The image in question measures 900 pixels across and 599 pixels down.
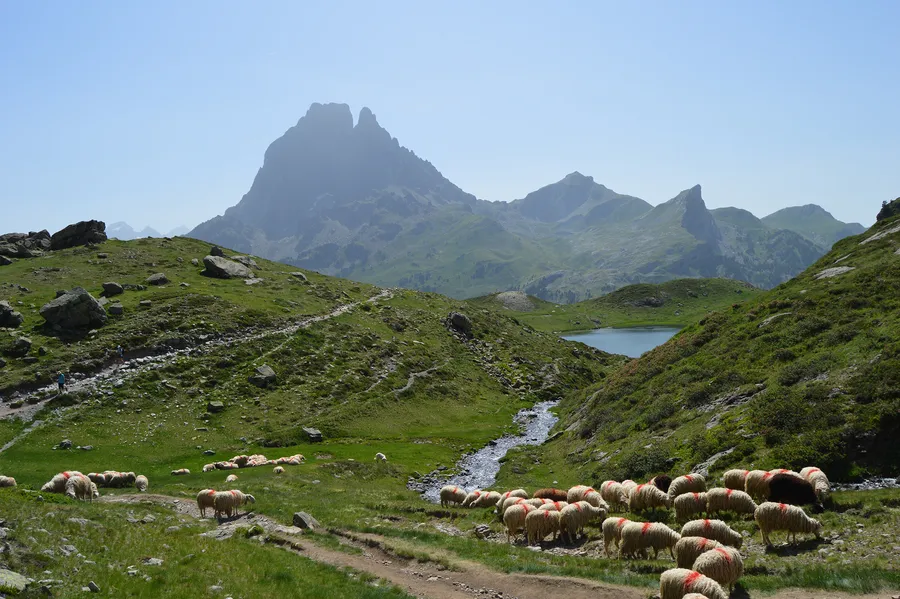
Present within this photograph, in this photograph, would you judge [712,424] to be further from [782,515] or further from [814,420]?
[782,515]

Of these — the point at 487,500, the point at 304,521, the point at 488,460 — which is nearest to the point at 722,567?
the point at 487,500

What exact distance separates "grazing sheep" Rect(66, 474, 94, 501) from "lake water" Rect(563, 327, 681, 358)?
129 metres

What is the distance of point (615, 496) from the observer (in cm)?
2848

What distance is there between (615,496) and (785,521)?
9475mm

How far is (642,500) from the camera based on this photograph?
26.5 m

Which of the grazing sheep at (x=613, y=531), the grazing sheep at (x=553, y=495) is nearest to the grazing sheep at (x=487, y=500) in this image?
the grazing sheep at (x=553, y=495)

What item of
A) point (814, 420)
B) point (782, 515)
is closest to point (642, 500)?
point (782, 515)

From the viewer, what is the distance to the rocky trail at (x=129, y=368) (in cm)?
5297

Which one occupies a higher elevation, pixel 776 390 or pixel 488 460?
pixel 776 390

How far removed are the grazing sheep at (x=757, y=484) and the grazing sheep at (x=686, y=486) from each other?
210 centimetres

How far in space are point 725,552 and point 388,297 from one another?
105 m

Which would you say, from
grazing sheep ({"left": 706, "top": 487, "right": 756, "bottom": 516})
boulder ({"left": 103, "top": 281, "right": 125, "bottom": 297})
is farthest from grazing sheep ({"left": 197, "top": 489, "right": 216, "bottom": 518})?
boulder ({"left": 103, "top": 281, "right": 125, "bottom": 297})

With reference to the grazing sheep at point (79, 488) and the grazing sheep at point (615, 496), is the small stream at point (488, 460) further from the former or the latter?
the grazing sheep at point (79, 488)

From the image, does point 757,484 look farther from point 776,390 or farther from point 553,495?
point 776,390
